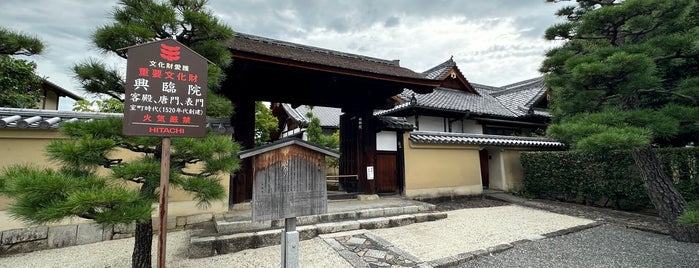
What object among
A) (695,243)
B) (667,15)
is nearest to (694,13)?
(667,15)

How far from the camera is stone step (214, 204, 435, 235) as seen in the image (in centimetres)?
478

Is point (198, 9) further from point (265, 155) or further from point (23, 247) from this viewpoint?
point (23, 247)

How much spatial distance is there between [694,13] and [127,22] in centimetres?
988

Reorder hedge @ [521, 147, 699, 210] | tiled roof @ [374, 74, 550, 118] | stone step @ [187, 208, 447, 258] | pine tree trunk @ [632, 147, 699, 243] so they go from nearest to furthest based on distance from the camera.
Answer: stone step @ [187, 208, 447, 258], pine tree trunk @ [632, 147, 699, 243], hedge @ [521, 147, 699, 210], tiled roof @ [374, 74, 550, 118]

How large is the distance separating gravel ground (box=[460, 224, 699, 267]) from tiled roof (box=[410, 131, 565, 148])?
4.64 meters

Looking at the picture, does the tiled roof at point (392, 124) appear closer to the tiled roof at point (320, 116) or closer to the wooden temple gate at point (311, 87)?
the wooden temple gate at point (311, 87)

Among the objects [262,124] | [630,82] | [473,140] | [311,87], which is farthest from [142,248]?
[262,124]

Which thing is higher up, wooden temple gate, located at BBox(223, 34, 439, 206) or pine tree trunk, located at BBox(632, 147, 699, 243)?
wooden temple gate, located at BBox(223, 34, 439, 206)

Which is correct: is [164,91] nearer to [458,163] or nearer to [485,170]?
[458,163]

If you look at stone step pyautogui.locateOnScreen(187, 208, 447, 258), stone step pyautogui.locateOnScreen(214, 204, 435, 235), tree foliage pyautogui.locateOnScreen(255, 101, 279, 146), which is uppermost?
tree foliage pyautogui.locateOnScreen(255, 101, 279, 146)

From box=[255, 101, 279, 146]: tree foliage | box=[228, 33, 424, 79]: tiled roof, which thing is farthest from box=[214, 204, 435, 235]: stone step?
box=[255, 101, 279, 146]: tree foliage

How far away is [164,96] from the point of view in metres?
2.80

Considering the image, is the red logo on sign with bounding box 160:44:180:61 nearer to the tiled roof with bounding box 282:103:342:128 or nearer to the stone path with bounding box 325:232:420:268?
the stone path with bounding box 325:232:420:268

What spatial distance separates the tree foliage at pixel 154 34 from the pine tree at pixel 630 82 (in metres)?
Answer: 5.15
